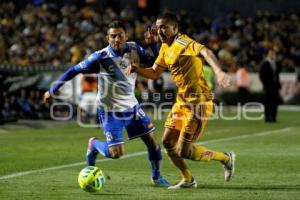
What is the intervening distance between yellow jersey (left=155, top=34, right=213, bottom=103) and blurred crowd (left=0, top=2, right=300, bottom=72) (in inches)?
943

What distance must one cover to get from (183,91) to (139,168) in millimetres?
3149

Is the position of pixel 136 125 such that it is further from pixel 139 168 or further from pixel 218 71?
pixel 139 168

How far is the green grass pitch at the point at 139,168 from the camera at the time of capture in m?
11.6

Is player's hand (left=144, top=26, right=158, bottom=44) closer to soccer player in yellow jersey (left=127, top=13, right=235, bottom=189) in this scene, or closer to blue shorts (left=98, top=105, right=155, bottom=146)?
soccer player in yellow jersey (left=127, top=13, right=235, bottom=189)

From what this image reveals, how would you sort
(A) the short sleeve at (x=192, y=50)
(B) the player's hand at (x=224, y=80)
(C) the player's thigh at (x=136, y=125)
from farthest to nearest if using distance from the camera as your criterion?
(C) the player's thigh at (x=136, y=125) → (A) the short sleeve at (x=192, y=50) → (B) the player's hand at (x=224, y=80)

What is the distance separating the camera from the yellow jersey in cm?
1177

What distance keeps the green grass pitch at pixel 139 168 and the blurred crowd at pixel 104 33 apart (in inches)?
548

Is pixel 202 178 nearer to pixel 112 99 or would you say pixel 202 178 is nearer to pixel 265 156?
pixel 112 99

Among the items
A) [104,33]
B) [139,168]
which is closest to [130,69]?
[139,168]

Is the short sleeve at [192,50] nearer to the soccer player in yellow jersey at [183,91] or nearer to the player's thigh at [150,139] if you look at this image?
the soccer player in yellow jersey at [183,91]

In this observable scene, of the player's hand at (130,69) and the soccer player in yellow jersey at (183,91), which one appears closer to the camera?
the player's hand at (130,69)

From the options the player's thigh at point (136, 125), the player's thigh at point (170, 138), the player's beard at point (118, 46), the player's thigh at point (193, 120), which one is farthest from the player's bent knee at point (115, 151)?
the player's beard at point (118, 46)

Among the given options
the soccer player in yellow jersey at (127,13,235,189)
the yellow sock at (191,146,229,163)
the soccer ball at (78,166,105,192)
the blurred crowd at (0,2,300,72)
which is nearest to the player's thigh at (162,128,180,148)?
the soccer player in yellow jersey at (127,13,235,189)

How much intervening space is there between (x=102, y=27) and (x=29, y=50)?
406cm
